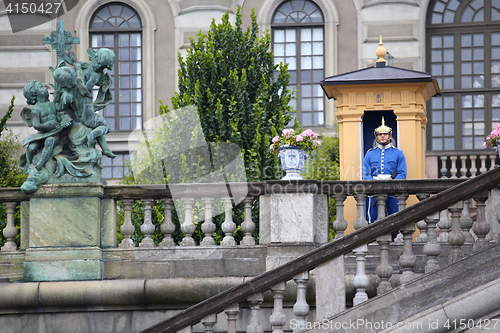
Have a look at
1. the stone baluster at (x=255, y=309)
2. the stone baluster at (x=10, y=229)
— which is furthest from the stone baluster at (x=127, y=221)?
the stone baluster at (x=255, y=309)

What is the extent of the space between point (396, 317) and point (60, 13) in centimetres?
1655

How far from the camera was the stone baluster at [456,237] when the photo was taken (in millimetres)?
6426

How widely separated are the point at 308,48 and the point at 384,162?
35.3 feet

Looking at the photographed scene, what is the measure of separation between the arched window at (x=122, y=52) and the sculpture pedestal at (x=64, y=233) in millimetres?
11682

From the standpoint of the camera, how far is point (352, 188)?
7758 mm

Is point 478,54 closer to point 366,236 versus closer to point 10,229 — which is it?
point 366,236

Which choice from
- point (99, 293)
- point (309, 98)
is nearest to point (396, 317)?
point (99, 293)

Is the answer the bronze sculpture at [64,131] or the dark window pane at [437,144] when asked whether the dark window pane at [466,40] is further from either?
the bronze sculpture at [64,131]

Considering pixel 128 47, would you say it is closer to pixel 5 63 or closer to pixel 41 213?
pixel 5 63

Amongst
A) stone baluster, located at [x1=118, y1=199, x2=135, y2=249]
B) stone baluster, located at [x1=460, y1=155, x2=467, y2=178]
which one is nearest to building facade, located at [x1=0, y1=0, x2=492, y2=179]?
stone baluster, located at [x1=460, y1=155, x2=467, y2=178]

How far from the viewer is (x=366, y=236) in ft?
21.1

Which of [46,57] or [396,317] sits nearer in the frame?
[396,317]

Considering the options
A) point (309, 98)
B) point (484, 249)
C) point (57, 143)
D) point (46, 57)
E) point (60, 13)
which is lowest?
point (484, 249)

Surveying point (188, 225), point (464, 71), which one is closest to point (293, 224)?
point (188, 225)
